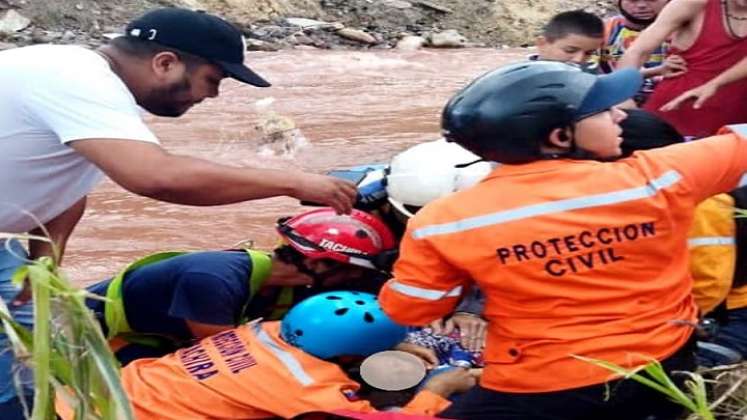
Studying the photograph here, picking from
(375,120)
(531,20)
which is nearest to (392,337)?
(375,120)

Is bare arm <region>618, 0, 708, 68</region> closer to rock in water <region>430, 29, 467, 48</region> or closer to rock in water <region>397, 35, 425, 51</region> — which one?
rock in water <region>397, 35, 425, 51</region>

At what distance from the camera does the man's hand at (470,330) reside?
12.0ft

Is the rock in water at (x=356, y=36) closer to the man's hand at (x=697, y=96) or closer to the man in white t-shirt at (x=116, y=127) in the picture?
the man's hand at (x=697, y=96)

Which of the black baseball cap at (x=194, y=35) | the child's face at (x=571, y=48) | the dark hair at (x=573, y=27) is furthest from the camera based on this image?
the dark hair at (x=573, y=27)

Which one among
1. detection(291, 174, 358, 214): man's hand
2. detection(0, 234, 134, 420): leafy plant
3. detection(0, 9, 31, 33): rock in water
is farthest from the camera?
detection(0, 9, 31, 33): rock in water

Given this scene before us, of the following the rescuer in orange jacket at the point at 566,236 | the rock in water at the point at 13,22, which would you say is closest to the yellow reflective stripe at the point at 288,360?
the rescuer in orange jacket at the point at 566,236

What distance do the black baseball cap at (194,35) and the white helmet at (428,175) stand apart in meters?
0.59

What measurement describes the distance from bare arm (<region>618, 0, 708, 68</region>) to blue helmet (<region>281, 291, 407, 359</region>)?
2080mm

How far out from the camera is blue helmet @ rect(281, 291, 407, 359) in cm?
340

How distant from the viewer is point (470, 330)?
3693 mm

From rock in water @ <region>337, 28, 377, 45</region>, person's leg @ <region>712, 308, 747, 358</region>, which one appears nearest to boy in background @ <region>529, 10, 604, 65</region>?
person's leg @ <region>712, 308, 747, 358</region>

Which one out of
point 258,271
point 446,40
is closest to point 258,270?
point 258,271

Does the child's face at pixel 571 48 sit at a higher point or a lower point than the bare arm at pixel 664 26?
lower

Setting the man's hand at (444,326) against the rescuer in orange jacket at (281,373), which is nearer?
the rescuer in orange jacket at (281,373)
